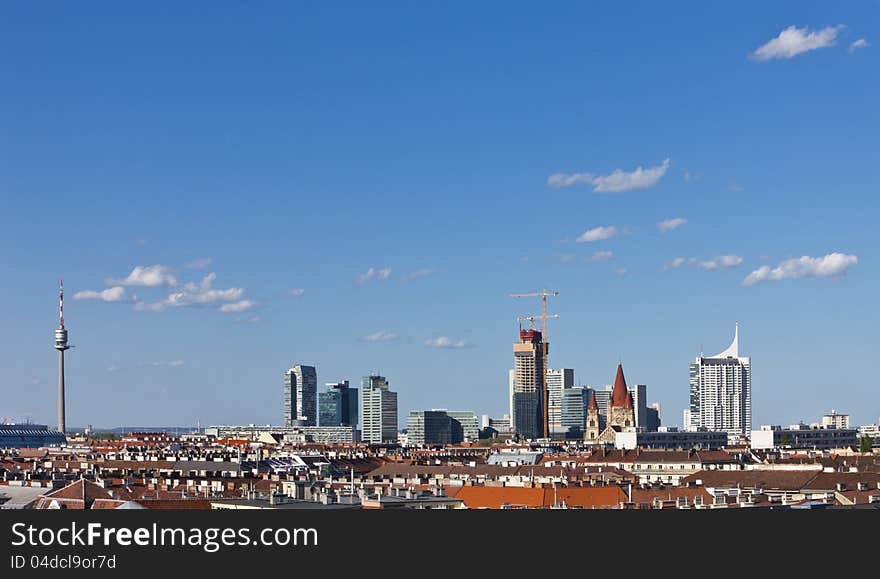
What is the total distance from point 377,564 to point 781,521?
1224 cm

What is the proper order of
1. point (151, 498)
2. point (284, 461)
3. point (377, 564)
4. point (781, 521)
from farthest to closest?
point (284, 461), point (151, 498), point (781, 521), point (377, 564)

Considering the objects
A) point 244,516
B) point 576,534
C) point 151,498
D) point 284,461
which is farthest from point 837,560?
point 284,461

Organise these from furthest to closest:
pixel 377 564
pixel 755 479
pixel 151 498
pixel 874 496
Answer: pixel 755 479 → pixel 874 496 → pixel 151 498 → pixel 377 564

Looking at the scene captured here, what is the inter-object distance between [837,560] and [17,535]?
2181cm

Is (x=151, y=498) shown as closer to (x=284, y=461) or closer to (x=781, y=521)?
(x=781, y=521)

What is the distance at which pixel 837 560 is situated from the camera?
50.8 metres

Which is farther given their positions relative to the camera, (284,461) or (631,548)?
(284,461)

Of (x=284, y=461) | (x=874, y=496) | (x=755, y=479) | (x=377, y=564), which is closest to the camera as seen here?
(x=377, y=564)

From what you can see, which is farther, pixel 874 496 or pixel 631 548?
pixel 874 496

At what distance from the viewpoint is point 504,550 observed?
51.5 m

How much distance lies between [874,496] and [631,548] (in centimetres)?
6226

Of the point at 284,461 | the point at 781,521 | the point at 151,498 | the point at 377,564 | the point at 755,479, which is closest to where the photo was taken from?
the point at 377,564

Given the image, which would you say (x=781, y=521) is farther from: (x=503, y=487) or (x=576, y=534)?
(x=503, y=487)

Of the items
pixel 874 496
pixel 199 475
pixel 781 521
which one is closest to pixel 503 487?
pixel 874 496
